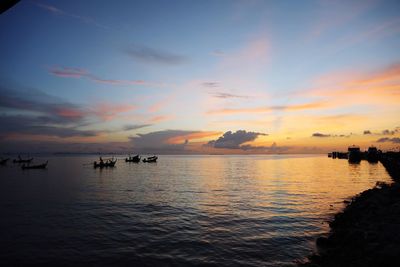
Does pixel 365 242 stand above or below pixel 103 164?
above

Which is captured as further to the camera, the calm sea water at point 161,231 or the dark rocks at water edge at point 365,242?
the calm sea water at point 161,231

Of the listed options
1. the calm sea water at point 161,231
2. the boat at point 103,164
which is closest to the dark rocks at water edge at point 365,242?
the calm sea water at point 161,231

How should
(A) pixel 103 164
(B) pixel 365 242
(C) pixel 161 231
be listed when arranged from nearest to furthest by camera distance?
(B) pixel 365 242 → (C) pixel 161 231 → (A) pixel 103 164

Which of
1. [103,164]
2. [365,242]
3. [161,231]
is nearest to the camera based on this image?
[365,242]

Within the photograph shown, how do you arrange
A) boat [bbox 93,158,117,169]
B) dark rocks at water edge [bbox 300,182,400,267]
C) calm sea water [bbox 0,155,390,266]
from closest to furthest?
dark rocks at water edge [bbox 300,182,400,267] < calm sea water [bbox 0,155,390,266] < boat [bbox 93,158,117,169]

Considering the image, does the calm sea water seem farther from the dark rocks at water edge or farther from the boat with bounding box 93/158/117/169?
the boat with bounding box 93/158/117/169

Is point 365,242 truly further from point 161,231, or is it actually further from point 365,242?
point 161,231

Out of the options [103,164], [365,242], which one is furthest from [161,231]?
[103,164]

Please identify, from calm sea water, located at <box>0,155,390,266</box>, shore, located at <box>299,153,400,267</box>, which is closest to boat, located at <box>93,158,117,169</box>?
calm sea water, located at <box>0,155,390,266</box>

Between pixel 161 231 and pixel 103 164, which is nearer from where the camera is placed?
pixel 161 231

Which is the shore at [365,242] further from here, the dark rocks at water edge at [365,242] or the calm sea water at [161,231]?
the calm sea water at [161,231]

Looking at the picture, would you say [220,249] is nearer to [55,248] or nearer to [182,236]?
[182,236]

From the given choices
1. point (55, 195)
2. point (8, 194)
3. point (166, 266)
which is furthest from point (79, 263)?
Result: point (8, 194)

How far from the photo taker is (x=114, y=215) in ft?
94.2
